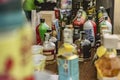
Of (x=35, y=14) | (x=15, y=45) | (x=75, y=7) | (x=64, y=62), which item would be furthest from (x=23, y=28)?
(x=75, y=7)

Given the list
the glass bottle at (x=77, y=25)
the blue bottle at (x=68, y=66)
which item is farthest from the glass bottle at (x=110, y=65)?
the glass bottle at (x=77, y=25)

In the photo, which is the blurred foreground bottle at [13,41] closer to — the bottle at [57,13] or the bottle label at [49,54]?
the bottle label at [49,54]

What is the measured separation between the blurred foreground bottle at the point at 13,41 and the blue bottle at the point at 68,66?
677 mm

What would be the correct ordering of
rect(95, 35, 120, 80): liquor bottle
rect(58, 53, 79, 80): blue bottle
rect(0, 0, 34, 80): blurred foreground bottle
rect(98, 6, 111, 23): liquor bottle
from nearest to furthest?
rect(0, 0, 34, 80): blurred foreground bottle, rect(58, 53, 79, 80): blue bottle, rect(95, 35, 120, 80): liquor bottle, rect(98, 6, 111, 23): liquor bottle

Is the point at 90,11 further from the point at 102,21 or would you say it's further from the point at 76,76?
the point at 76,76

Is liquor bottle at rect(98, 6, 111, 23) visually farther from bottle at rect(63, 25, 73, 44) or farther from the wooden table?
the wooden table

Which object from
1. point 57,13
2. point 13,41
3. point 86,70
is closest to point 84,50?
point 86,70

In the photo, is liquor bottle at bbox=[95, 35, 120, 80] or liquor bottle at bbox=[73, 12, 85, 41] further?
liquor bottle at bbox=[73, 12, 85, 41]

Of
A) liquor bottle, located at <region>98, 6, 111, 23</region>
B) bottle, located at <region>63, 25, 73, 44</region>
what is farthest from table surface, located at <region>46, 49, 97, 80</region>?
liquor bottle, located at <region>98, 6, 111, 23</region>

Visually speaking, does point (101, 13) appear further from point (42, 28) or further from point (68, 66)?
point (68, 66)

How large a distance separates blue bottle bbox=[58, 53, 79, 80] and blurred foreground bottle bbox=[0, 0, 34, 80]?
2.22 feet

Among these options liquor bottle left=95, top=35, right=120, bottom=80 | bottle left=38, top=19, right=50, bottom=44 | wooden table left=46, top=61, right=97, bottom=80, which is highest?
bottle left=38, top=19, right=50, bottom=44

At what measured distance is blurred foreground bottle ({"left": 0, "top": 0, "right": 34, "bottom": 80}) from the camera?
17 centimetres

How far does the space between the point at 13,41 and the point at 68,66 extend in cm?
71
